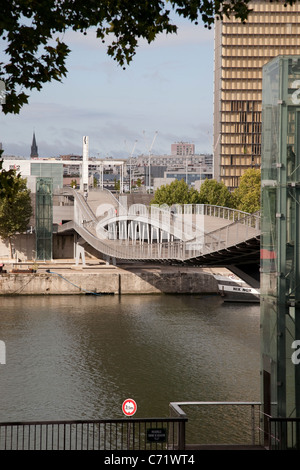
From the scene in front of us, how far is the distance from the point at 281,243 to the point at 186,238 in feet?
82.3

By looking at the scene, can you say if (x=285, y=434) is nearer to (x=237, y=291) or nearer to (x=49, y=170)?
(x=237, y=291)

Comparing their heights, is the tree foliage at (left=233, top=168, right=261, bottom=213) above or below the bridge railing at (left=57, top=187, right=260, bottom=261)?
above

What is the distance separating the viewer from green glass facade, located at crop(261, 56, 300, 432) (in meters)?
13.0

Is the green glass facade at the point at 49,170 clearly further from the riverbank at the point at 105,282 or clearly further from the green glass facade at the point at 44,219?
the riverbank at the point at 105,282

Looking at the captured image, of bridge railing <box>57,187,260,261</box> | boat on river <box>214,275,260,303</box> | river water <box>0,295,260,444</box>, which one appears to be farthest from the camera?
boat on river <box>214,275,260,303</box>

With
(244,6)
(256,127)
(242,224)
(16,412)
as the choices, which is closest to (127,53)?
(244,6)

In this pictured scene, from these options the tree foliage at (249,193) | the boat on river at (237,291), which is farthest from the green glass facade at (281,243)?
the tree foliage at (249,193)

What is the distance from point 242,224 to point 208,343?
16.5ft

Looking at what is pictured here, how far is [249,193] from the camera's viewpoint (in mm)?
72250

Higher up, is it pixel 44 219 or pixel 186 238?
pixel 44 219

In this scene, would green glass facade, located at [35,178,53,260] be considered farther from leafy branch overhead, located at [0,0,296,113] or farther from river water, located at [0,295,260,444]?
leafy branch overhead, located at [0,0,296,113]

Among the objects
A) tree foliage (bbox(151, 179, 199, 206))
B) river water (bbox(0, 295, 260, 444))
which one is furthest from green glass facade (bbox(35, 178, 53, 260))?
tree foliage (bbox(151, 179, 199, 206))

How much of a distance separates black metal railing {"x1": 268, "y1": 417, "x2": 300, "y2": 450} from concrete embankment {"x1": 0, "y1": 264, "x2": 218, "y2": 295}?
1391 inches

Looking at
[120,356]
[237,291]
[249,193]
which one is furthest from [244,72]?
[120,356]
